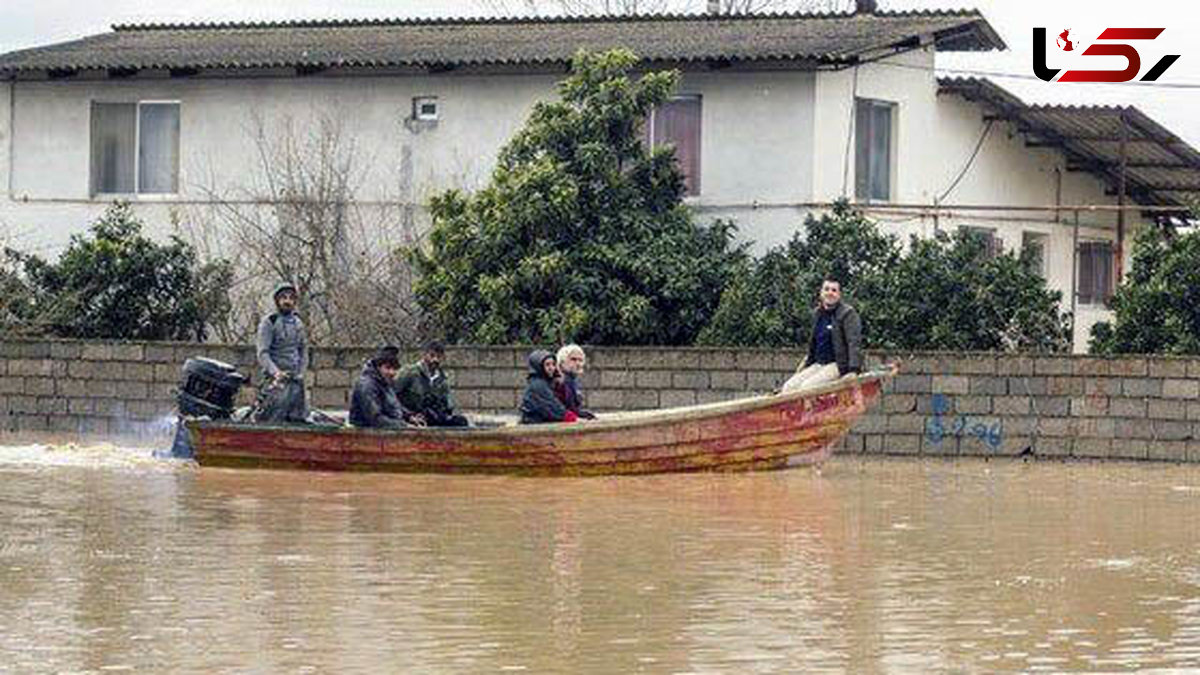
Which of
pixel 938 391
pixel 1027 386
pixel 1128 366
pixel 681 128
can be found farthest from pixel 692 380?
pixel 681 128

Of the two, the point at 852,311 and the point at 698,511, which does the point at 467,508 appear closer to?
the point at 698,511

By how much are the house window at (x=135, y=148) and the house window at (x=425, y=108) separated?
3.46 meters

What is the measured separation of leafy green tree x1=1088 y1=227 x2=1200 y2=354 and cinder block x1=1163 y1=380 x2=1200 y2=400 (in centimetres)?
108

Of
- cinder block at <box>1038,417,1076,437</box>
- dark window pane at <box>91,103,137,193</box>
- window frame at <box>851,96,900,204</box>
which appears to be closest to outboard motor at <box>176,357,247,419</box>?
cinder block at <box>1038,417,1076,437</box>

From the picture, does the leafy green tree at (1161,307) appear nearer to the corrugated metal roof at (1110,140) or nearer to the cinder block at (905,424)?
the cinder block at (905,424)

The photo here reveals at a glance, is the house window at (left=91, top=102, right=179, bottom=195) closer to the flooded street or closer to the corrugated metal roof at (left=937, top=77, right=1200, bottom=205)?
the corrugated metal roof at (left=937, top=77, right=1200, bottom=205)

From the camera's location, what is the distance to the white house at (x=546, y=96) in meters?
33.9

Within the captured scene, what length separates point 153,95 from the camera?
3731cm

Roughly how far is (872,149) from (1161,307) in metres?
7.14

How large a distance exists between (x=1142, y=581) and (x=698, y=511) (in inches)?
208

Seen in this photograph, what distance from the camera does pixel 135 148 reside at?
37594mm

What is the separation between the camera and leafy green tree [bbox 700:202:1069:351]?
29.9 meters

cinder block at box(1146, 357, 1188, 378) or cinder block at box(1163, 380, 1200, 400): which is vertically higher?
cinder block at box(1146, 357, 1188, 378)

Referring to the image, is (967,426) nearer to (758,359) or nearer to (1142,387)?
(1142,387)
